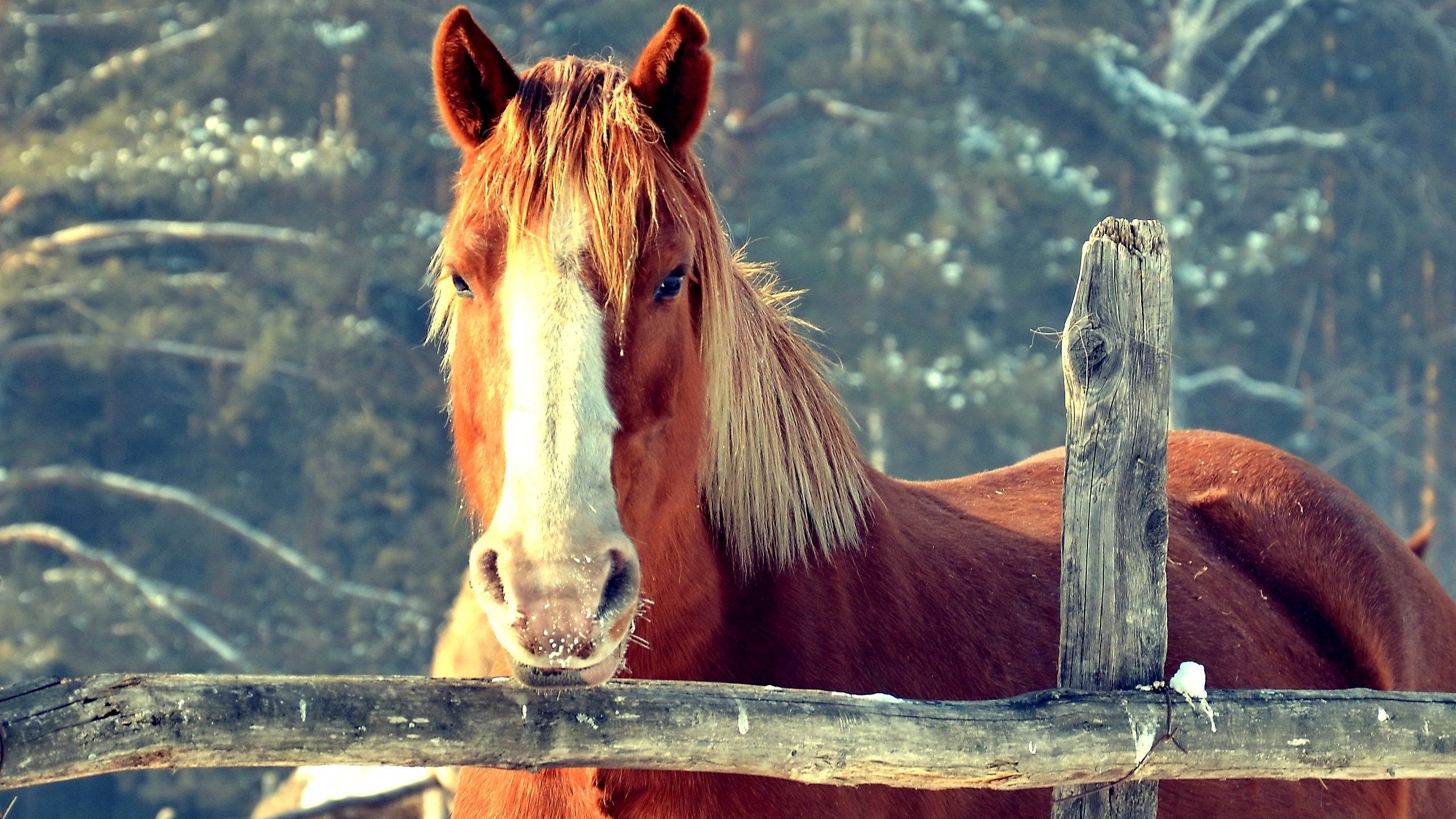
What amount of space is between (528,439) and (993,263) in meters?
15.5

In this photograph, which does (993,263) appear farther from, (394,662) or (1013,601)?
(1013,601)

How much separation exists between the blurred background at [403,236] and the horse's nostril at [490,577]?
39.4ft

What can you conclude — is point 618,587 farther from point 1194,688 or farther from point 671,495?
point 1194,688

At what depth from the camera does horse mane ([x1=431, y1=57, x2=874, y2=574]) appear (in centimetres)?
214

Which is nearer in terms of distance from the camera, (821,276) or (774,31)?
(821,276)

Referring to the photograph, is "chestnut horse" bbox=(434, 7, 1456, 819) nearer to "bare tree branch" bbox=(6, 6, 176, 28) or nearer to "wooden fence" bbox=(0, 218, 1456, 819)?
"wooden fence" bbox=(0, 218, 1456, 819)

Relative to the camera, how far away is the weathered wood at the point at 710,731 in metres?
1.80

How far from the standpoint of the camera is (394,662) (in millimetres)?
14055

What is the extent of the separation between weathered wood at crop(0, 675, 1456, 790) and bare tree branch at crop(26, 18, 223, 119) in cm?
1365

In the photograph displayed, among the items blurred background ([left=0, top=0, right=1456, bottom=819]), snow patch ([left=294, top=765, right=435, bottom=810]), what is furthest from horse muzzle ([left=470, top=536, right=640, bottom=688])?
blurred background ([left=0, top=0, right=1456, bottom=819])

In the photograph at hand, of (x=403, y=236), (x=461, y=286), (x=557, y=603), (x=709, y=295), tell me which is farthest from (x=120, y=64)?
(x=557, y=603)

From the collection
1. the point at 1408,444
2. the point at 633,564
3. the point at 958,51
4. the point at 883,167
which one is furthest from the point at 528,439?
the point at 1408,444

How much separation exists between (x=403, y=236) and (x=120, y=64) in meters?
3.43

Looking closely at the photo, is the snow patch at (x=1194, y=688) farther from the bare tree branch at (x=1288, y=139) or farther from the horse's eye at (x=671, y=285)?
the bare tree branch at (x=1288, y=139)
